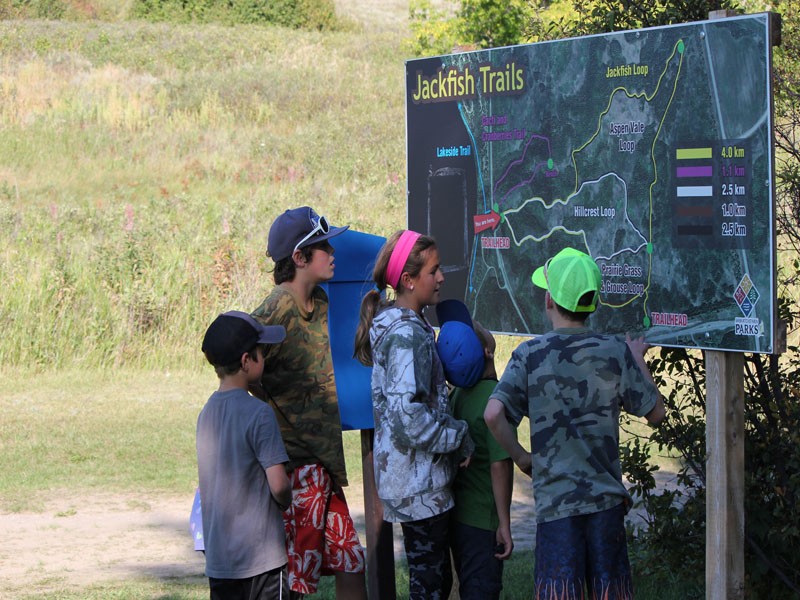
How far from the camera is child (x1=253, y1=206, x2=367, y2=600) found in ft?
15.3

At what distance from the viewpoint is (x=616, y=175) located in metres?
4.98

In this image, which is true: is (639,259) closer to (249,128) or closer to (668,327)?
(668,327)

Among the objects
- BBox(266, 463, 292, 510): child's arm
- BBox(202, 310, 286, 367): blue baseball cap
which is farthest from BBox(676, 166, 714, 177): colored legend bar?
BBox(266, 463, 292, 510): child's arm

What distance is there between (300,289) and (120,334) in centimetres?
862

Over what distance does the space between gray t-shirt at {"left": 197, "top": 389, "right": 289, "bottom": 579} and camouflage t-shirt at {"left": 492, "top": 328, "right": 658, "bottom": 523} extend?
0.86 m

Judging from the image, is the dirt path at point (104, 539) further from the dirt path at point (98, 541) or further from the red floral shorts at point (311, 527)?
the red floral shorts at point (311, 527)

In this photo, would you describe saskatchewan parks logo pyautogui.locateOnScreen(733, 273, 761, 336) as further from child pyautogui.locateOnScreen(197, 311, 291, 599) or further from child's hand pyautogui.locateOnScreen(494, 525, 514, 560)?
child pyautogui.locateOnScreen(197, 311, 291, 599)

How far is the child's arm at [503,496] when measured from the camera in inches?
170

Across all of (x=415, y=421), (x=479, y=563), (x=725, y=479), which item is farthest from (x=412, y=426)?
(x=725, y=479)

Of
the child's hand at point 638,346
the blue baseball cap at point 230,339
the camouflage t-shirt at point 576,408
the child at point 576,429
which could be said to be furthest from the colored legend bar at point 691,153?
the blue baseball cap at point 230,339

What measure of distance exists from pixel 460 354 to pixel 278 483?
2.78 feet

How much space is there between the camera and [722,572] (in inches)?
178

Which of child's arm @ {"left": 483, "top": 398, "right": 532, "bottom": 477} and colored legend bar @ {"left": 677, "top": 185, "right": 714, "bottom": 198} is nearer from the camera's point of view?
child's arm @ {"left": 483, "top": 398, "right": 532, "bottom": 477}

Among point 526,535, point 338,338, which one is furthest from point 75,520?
point 338,338
